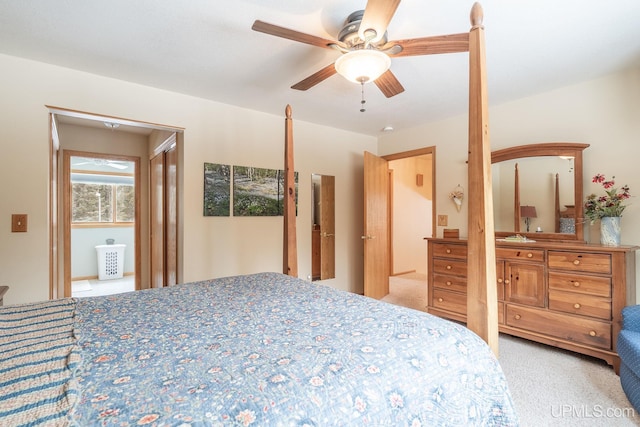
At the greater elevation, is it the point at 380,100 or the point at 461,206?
the point at 380,100

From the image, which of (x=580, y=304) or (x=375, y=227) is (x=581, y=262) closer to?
(x=580, y=304)

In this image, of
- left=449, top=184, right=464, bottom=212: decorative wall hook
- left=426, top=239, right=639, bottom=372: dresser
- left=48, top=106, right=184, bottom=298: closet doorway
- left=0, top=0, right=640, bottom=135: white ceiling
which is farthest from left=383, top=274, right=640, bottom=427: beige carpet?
left=48, top=106, right=184, bottom=298: closet doorway

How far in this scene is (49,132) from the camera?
8.21 feet

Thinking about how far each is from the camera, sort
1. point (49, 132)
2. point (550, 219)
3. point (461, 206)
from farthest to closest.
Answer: point (461, 206) < point (550, 219) < point (49, 132)

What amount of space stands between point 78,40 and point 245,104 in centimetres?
152

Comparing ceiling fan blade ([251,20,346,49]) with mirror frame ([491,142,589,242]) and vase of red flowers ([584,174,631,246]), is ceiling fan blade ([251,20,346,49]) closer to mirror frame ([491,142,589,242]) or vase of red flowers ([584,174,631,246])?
mirror frame ([491,142,589,242])

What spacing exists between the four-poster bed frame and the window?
6287mm

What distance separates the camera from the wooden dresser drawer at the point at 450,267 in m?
3.20

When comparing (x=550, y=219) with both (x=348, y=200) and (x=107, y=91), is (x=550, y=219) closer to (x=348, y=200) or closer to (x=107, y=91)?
(x=348, y=200)

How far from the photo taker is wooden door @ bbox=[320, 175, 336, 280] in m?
4.17

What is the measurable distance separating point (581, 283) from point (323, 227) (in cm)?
272

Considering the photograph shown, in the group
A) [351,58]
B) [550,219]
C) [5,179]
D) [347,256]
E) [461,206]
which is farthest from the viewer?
[347,256]

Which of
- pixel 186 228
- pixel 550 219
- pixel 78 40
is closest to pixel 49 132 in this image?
pixel 78 40

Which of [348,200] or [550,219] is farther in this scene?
[348,200]
